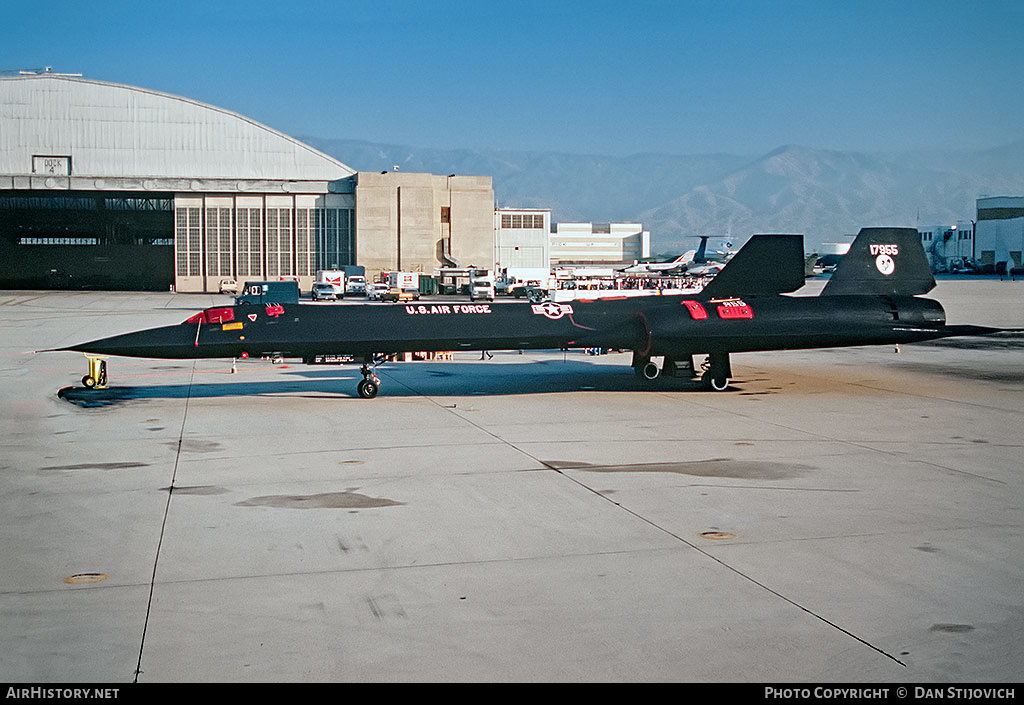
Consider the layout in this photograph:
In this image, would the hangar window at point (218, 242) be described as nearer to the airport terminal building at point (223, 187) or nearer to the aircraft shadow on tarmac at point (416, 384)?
the airport terminal building at point (223, 187)

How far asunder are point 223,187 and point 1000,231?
130 metres

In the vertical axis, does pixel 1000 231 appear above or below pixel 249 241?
above

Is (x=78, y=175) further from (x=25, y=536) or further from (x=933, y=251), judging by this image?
(x=933, y=251)

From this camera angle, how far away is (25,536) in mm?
11625

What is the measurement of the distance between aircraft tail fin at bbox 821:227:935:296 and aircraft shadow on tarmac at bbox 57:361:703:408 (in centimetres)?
551

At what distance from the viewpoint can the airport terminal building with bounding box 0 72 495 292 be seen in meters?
85.0

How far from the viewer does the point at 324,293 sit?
72.1 m

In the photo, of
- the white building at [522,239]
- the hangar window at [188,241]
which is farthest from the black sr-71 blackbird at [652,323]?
the white building at [522,239]

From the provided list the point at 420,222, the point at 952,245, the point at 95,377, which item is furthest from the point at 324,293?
the point at 952,245

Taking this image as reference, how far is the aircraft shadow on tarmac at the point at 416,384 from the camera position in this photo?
24.9m

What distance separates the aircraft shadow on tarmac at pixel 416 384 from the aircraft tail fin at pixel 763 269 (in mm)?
3058

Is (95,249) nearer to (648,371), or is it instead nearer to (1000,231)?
(648,371)

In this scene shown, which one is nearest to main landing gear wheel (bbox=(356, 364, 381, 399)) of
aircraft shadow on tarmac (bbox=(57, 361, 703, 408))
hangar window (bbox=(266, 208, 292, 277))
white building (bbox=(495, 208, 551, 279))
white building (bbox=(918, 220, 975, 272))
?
aircraft shadow on tarmac (bbox=(57, 361, 703, 408))

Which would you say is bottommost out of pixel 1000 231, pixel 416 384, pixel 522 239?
pixel 416 384
